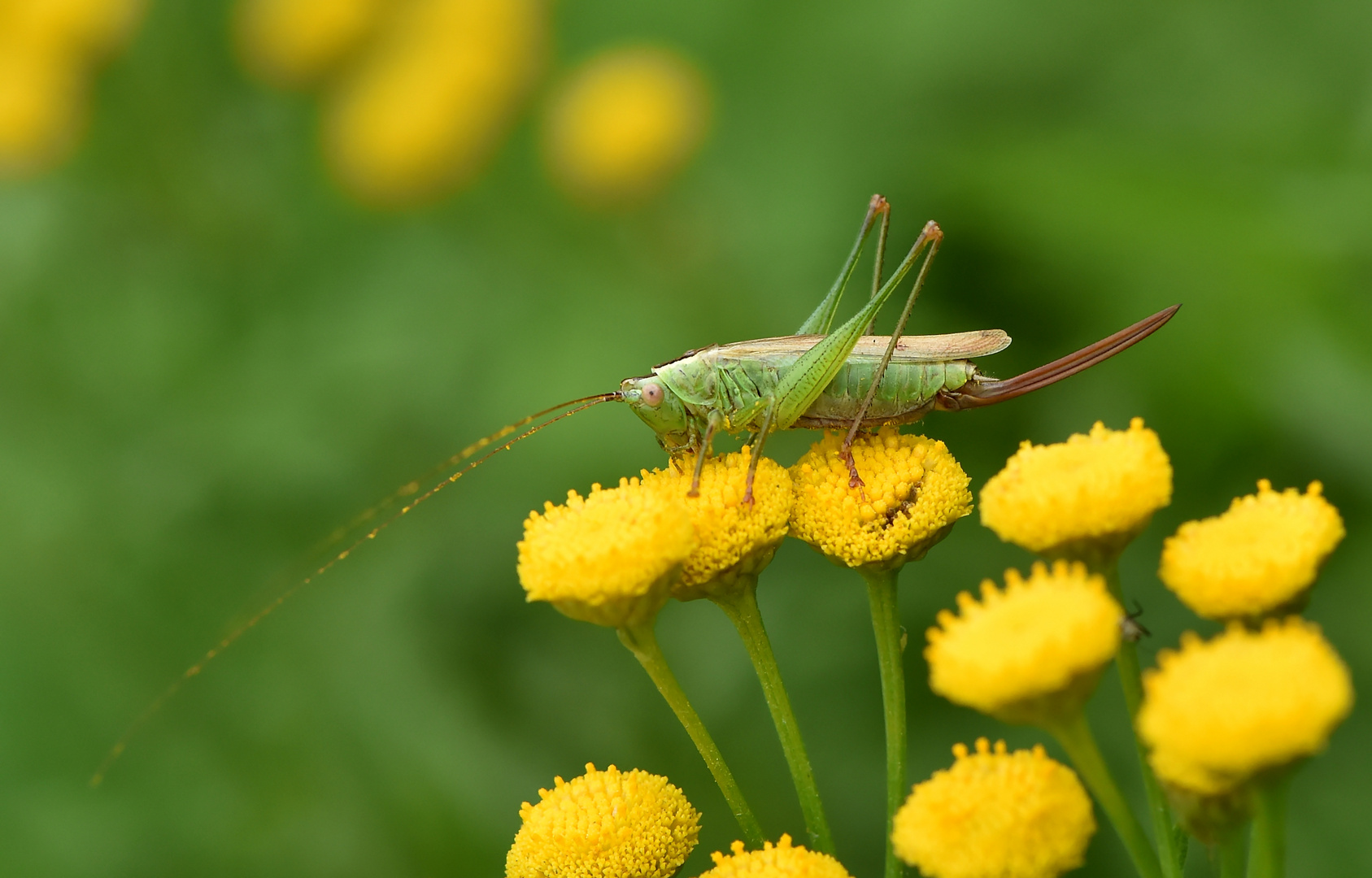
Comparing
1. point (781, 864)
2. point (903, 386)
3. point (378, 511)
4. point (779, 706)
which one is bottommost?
point (781, 864)

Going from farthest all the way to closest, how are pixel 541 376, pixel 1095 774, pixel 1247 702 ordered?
1. pixel 541 376
2. pixel 1095 774
3. pixel 1247 702

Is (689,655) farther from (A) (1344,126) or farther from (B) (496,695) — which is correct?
(A) (1344,126)

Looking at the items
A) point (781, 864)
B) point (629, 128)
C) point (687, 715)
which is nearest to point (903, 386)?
point (687, 715)

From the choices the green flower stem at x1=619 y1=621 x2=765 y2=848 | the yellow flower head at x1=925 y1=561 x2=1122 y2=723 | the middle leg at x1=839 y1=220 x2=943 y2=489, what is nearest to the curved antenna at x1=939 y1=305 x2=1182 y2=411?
the middle leg at x1=839 y1=220 x2=943 y2=489

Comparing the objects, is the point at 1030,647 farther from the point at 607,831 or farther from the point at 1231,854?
the point at 607,831

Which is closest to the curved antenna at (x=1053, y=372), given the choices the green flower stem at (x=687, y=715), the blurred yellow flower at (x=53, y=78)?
the green flower stem at (x=687, y=715)

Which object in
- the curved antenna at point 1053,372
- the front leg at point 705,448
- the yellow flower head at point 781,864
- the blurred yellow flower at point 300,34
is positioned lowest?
the yellow flower head at point 781,864

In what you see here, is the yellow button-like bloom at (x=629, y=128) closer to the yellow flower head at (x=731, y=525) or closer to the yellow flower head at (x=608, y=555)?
the yellow flower head at (x=731, y=525)
